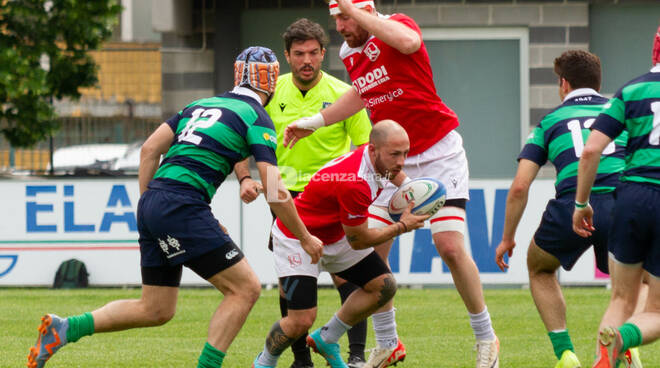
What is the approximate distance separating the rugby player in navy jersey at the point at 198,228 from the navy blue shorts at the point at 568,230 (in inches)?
65.5

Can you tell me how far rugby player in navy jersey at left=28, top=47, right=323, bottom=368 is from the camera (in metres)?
6.86

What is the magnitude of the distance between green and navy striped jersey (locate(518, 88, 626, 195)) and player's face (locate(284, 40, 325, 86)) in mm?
1814

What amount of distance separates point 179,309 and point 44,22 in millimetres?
8141

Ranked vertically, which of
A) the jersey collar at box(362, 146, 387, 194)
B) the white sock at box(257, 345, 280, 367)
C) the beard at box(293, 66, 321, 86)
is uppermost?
the beard at box(293, 66, 321, 86)

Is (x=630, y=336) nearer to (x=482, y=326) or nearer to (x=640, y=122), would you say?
(x=640, y=122)

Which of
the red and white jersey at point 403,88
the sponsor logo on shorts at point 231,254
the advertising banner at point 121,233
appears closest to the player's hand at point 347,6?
the red and white jersey at point 403,88

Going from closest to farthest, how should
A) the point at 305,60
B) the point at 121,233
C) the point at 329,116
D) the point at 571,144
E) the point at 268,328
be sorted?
→ the point at 571,144 < the point at 329,116 < the point at 305,60 < the point at 268,328 < the point at 121,233

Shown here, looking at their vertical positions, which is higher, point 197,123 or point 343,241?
point 197,123

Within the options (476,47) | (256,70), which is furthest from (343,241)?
(476,47)

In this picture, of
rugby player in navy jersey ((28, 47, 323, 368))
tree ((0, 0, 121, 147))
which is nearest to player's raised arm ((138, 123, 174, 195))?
rugby player in navy jersey ((28, 47, 323, 368))

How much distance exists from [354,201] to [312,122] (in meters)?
1.24

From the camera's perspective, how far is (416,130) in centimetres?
779

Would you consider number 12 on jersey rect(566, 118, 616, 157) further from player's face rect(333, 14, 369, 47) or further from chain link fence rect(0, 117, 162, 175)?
chain link fence rect(0, 117, 162, 175)

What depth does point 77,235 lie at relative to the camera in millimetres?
14719
